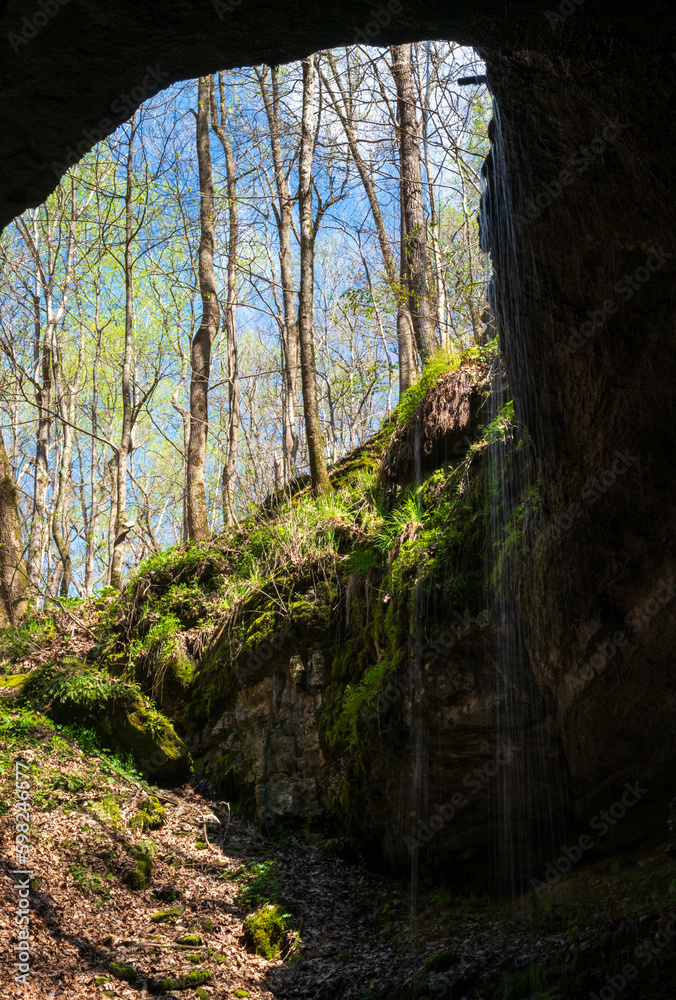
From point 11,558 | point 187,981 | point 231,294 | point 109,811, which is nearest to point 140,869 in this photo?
point 109,811

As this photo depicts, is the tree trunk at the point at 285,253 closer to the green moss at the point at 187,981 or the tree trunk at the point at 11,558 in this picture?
the tree trunk at the point at 11,558

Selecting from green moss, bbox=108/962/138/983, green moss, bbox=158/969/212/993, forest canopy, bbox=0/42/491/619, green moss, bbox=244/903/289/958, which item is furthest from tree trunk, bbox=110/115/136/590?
green moss, bbox=158/969/212/993

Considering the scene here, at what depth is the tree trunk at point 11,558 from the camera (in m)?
11.4

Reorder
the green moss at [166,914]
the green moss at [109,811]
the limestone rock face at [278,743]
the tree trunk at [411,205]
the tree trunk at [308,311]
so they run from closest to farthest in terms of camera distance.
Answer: the green moss at [166,914] → the green moss at [109,811] → the limestone rock face at [278,743] → the tree trunk at [308,311] → the tree trunk at [411,205]

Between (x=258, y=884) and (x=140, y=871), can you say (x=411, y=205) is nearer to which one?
(x=258, y=884)

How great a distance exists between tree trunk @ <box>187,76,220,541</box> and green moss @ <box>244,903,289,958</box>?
21.1ft

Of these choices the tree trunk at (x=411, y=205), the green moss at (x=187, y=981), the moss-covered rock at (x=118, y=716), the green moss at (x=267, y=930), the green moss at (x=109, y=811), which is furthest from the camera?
the tree trunk at (x=411, y=205)

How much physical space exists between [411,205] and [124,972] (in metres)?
11.0

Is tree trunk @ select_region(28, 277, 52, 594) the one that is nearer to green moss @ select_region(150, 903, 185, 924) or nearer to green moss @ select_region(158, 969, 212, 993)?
green moss @ select_region(150, 903, 185, 924)

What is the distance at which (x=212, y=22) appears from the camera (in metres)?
3.15

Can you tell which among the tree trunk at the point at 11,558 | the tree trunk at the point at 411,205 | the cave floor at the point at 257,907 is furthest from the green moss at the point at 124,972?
the tree trunk at the point at 411,205

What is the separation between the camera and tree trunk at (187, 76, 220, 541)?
1241cm

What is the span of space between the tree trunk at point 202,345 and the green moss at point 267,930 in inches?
253

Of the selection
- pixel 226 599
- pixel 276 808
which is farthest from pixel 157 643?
pixel 276 808
